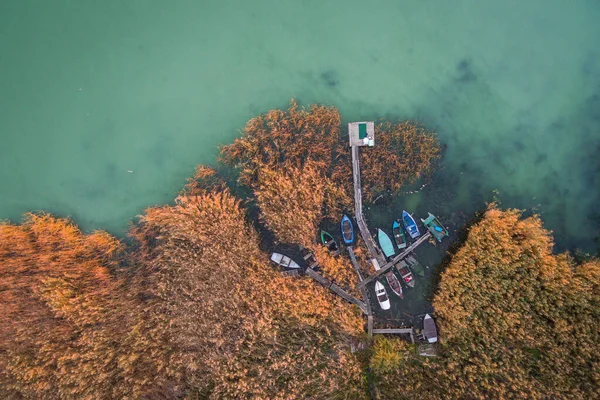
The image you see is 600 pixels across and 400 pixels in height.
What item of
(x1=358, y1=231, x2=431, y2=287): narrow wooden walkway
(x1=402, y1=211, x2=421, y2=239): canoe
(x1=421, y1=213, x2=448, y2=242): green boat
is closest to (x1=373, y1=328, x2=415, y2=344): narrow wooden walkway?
(x1=358, y1=231, x2=431, y2=287): narrow wooden walkway

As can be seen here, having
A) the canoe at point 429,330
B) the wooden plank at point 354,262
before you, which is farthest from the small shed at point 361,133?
the canoe at point 429,330

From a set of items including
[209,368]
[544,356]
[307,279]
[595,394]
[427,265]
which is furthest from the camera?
[427,265]

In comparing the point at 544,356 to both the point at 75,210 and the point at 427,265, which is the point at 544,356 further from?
the point at 75,210

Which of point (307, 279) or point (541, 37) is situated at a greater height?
point (541, 37)

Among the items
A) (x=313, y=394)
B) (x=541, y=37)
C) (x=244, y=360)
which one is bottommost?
(x=313, y=394)

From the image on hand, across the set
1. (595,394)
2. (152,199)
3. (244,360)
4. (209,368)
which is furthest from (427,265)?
(152,199)

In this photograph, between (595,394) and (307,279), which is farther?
(307,279)
